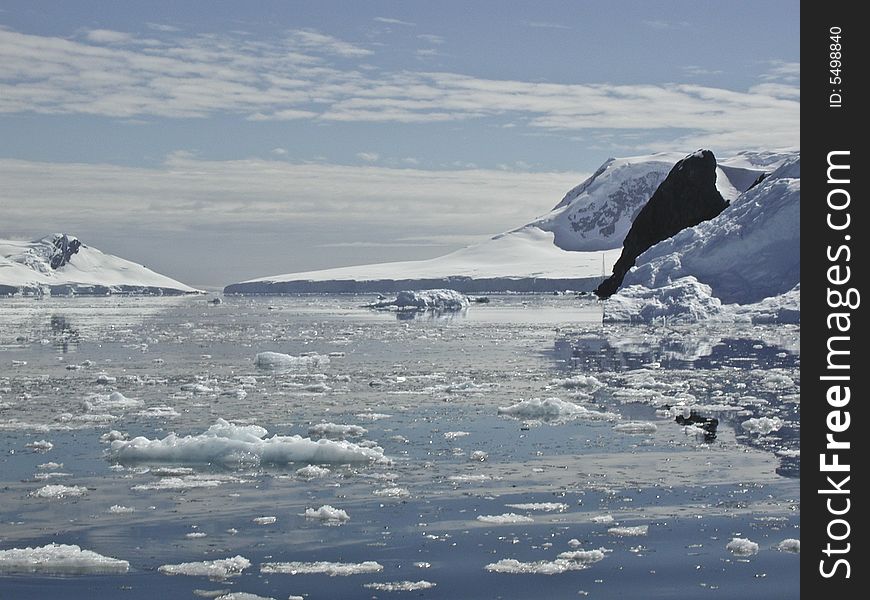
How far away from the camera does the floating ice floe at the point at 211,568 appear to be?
23.8 feet

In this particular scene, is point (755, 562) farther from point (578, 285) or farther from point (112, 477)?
point (578, 285)

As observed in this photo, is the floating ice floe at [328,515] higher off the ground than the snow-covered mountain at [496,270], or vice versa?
the snow-covered mountain at [496,270]

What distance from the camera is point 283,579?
7.19 m

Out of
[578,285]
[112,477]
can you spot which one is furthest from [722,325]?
[578,285]

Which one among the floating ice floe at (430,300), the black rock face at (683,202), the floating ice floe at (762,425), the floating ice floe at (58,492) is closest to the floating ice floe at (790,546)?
the floating ice floe at (762,425)

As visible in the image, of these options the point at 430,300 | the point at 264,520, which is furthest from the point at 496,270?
the point at 264,520

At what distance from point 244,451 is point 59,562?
3.89 m

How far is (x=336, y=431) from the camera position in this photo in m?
13.1

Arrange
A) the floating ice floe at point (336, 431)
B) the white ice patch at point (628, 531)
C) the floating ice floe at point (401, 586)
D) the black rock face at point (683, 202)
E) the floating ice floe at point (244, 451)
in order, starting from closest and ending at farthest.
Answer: the floating ice floe at point (401, 586), the white ice patch at point (628, 531), the floating ice floe at point (244, 451), the floating ice floe at point (336, 431), the black rock face at point (683, 202)

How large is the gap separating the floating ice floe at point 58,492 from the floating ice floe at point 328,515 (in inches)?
90.3

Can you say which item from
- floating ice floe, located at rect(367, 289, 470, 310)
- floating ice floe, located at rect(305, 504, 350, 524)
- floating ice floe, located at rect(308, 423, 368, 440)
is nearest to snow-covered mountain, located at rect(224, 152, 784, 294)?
floating ice floe, located at rect(367, 289, 470, 310)

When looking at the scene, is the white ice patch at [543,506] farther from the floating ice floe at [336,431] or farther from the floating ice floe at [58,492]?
the floating ice floe at [336,431]
